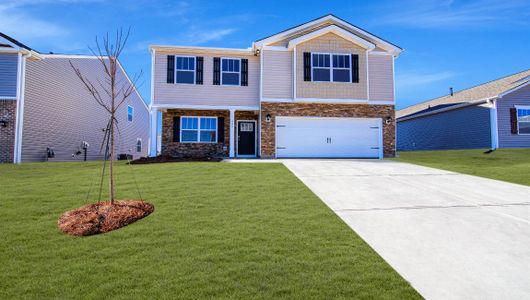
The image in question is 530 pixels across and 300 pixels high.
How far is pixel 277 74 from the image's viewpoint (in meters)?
15.1

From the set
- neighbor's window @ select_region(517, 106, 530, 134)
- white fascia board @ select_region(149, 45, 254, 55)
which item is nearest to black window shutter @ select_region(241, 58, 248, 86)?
white fascia board @ select_region(149, 45, 254, 55)

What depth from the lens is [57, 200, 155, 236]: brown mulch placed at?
4.51 metres

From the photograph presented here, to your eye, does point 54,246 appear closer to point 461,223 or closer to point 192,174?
point 192,174

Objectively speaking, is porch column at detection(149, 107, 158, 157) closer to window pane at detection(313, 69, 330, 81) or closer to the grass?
window pane at detection(313, 69, 330, 81)

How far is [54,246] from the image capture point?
156 inches

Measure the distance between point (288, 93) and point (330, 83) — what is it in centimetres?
217

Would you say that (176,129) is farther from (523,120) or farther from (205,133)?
(523,120)

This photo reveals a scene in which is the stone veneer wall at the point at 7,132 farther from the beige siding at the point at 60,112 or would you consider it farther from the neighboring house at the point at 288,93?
the neighboring house at the point at 288,93

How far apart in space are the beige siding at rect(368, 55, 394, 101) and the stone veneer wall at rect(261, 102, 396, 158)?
0.62 meters

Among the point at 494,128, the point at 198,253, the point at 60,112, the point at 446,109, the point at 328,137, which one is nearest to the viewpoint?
the point at 198,253

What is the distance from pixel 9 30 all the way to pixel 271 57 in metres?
13.3

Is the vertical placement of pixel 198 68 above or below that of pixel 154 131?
above

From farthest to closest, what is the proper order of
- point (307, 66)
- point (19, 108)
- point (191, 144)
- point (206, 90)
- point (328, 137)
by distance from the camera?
point (191, 144), point (328, 137), point (206, 90), point (307, 66), point (19, 108)

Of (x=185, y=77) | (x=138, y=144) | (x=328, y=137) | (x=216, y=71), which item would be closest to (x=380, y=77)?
(x=328, y=137)
